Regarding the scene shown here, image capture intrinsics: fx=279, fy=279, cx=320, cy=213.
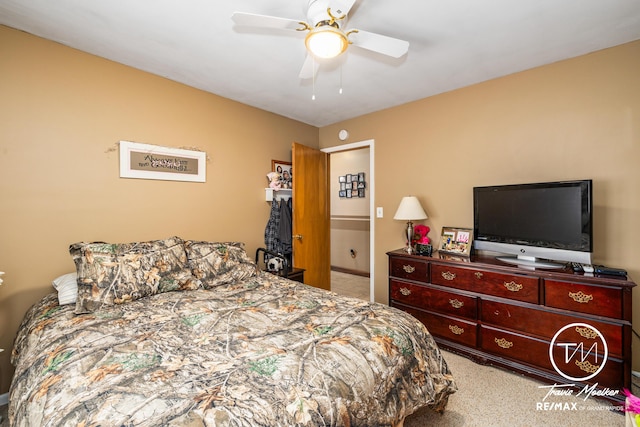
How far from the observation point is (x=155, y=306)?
1832 millimetres

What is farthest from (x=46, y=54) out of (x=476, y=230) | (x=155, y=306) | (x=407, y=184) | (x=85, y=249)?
(x=476, y=230)

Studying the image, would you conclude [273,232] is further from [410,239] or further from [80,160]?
[80,160]

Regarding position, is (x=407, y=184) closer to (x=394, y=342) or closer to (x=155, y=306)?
(x=394, y=342)

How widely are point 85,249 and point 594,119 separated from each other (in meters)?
4.02

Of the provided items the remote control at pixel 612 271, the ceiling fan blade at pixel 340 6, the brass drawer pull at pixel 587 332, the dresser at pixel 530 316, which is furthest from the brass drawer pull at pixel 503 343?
the ceiling fan blade at pixel 340 6

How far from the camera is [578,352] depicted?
79.1 inches

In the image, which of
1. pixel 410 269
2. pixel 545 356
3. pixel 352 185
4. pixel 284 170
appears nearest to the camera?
pixel 545 356

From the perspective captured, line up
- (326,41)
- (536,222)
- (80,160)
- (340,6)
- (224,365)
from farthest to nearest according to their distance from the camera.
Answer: (536,222), (80,160), (326,41), (340,6), (224,365)

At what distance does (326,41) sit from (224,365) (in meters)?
1.74

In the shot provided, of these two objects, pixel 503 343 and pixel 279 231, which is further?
pixel 279 231

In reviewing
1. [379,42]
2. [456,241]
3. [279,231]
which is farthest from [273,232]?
[379,42]

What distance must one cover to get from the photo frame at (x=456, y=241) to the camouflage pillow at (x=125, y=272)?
2.40 m

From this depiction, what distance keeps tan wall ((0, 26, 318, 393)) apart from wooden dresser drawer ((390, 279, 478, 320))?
2001 mm

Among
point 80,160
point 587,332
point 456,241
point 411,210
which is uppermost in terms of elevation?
point 80,160
